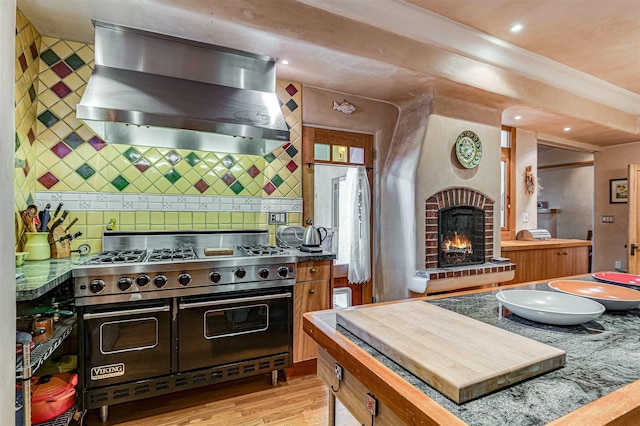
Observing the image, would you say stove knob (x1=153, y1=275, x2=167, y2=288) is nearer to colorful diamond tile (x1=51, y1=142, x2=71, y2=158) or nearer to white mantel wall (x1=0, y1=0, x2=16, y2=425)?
white mantel wall (x1=0, y1=0, x2=16, y2=425)

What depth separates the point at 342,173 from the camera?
136 inches

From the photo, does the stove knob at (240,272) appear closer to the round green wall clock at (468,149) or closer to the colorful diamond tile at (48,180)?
the colorful diamond tile at (48,180)

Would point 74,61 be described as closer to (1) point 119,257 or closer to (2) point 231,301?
(1) point 119,257

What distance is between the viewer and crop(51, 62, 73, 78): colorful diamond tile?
7.30 feet

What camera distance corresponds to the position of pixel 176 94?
2102 mm

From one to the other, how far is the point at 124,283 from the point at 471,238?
315cm

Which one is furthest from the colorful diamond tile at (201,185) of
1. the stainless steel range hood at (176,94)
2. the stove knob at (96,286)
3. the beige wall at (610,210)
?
the beige wall at (610,210)

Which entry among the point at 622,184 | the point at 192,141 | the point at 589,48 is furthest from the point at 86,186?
the point at 622,184

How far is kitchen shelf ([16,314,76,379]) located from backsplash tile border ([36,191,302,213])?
33.8 inches

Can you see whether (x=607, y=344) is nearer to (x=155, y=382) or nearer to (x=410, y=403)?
(x=410, y=403)

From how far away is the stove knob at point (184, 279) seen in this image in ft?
6.51

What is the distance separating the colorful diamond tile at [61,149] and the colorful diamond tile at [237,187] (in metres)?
1.18

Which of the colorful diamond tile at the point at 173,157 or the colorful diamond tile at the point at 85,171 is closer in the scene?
the colorful diamond tile at the point at 85,171

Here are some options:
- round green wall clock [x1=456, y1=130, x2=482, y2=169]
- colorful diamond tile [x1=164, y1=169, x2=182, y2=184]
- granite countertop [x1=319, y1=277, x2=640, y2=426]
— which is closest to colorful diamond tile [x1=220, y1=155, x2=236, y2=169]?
colorful diamond tile [x1=164, y1=169, x2=182, y2=184]
